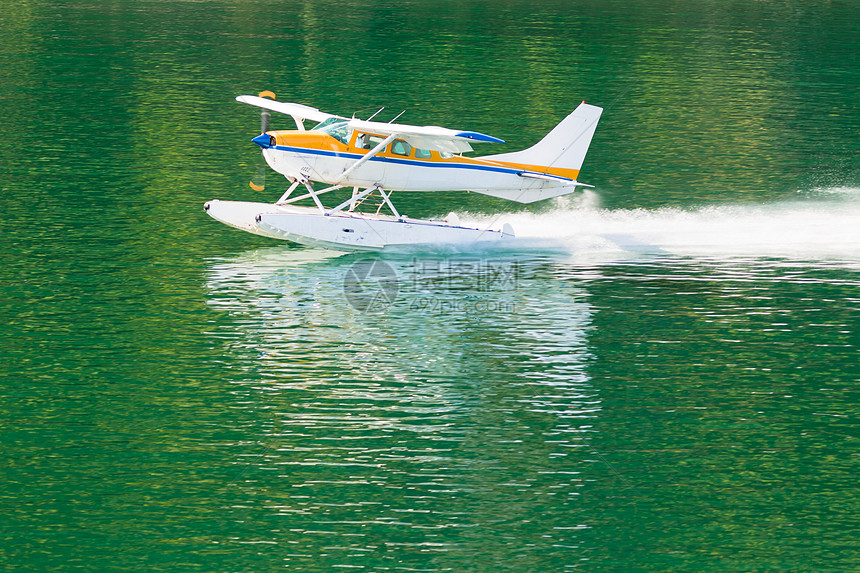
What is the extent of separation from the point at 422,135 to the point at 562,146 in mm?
4220

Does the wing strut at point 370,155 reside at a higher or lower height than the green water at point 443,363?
higher

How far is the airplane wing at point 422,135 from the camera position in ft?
94.2

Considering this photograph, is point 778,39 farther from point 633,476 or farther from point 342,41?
point 633,476

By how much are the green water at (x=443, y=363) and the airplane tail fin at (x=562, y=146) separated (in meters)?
2.13

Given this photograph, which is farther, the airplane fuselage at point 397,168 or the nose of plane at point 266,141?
the airplane fuselage at point 397,168

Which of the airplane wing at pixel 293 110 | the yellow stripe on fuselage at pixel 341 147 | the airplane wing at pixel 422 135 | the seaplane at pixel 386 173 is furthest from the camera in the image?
the airplane wing at pixel 293 110

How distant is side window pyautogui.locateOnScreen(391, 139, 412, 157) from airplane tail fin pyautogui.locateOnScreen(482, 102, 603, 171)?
2.27m

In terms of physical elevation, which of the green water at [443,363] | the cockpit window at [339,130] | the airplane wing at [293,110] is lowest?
the green water at [443,363]

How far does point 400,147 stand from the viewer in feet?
98.6

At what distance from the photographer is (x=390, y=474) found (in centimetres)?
1833

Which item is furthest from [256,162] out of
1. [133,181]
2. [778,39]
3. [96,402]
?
[778,39]

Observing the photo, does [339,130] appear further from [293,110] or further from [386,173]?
[293,110]

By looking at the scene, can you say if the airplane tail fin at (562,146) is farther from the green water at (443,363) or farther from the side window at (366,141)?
the side window at (366,141)

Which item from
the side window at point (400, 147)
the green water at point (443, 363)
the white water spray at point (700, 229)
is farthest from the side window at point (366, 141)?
the white water spray at point (700, 229)
